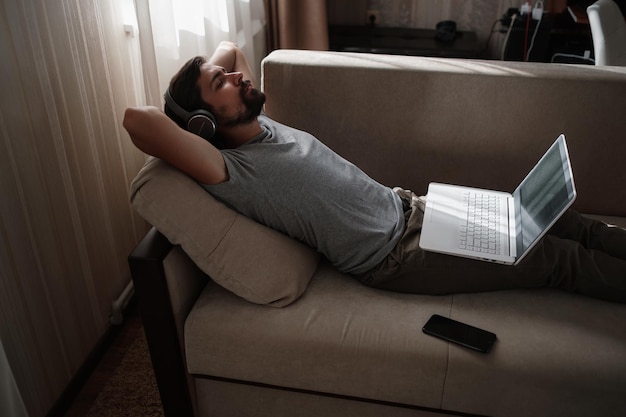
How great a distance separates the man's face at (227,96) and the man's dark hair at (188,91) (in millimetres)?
12

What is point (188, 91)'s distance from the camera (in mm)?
1448

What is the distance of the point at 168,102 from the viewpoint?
1.45m

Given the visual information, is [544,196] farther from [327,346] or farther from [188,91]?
[188,91]

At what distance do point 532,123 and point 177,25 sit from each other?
1206 mm

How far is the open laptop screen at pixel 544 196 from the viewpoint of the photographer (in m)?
1.26

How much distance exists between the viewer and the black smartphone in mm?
1275

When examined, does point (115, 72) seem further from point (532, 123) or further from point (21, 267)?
point (532, 123)

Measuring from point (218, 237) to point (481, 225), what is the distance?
2.28 ft

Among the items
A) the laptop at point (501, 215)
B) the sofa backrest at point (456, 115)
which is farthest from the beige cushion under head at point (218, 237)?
the sofa backrest at point (456, 115)

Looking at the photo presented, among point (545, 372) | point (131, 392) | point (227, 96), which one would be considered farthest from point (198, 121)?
point (545, 372)

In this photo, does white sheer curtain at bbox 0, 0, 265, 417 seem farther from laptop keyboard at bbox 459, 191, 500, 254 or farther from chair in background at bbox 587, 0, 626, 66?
chair in background at bbox 587, 0, 626, 66

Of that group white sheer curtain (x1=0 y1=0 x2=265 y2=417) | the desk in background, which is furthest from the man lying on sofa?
the desk in background

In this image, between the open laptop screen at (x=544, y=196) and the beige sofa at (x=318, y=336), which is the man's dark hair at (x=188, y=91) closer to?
the beige sofa at (x=318, y=336)

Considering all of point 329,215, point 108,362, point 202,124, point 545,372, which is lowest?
point 108,362
